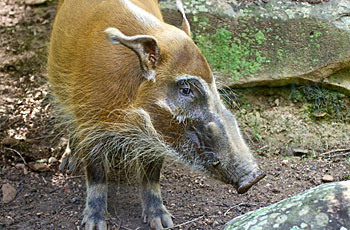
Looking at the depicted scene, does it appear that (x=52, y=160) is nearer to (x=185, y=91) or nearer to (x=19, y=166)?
(x=19, y=166)

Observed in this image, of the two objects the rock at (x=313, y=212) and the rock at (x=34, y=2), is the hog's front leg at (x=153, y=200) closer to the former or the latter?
the rock at (x=313, y=212)

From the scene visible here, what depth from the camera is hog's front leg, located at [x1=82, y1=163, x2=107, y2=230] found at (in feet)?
12.9

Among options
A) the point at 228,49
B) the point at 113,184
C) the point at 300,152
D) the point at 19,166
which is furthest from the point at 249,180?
the point at 19,166

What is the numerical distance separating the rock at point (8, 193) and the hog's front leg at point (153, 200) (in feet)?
4.18

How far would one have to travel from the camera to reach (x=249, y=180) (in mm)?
3070

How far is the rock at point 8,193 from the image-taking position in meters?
4.32

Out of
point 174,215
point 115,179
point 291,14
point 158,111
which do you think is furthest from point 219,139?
point 291,14

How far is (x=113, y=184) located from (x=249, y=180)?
1.93 metres

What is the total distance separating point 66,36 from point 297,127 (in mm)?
2792

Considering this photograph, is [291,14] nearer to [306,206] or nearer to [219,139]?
[219,139]

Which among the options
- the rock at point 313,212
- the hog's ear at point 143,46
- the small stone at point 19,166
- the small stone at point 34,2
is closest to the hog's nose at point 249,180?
the rock at point 313,212

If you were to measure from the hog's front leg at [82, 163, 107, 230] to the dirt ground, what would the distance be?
116mm

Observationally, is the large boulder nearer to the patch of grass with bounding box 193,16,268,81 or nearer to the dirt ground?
the patch of grass with bounding box 193,16,268,81

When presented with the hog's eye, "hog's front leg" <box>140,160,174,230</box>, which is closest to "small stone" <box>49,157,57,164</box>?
"hog's front leg" <box>140,160,174,230</box>
